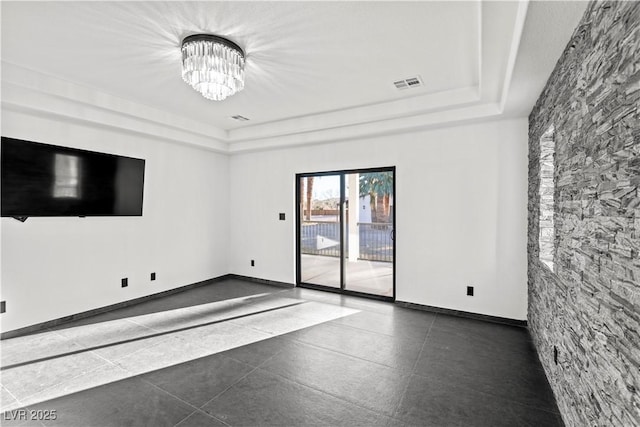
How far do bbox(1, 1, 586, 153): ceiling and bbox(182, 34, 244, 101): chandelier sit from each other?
9 cm

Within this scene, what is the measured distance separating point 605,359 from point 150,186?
518 cm

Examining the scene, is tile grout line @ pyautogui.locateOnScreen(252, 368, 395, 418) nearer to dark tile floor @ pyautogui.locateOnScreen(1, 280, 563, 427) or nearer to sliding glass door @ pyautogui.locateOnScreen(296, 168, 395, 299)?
dark tile floor @ pyautogui.locateOnScreen(1, 280, 563, 427)

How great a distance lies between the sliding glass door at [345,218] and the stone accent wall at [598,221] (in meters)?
2.51

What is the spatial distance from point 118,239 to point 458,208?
185 inches

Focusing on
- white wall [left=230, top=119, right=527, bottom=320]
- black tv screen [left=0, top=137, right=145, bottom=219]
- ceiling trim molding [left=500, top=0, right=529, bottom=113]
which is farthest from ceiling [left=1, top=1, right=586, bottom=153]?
black tv screen [left=0, top=137, right=145, bottom=219]

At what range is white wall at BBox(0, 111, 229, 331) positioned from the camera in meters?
3.34

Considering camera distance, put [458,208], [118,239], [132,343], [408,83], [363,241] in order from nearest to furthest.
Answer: [132,343] → [408,83] → [458,208] → [118,239] → [363,241]

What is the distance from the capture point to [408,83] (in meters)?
3.34

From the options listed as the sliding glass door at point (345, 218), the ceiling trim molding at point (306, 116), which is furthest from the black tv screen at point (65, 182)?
the sliding glass door at point (345, 218)

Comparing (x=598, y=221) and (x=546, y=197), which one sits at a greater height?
(x=546, y=197)

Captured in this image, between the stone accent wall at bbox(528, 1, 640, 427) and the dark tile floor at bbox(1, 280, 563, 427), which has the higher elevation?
the stone accent wall at bbox(528, 1, 640, 427)

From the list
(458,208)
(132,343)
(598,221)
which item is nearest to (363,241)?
(458,208)

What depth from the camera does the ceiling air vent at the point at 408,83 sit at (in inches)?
127

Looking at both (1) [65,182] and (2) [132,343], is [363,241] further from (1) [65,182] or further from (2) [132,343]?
(1) [65,182]
